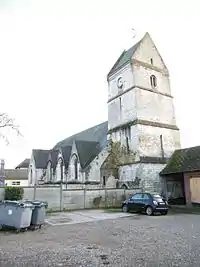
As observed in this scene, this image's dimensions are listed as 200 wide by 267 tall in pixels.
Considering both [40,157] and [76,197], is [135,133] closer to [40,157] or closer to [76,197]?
[76,197]

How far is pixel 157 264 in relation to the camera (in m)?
5.87

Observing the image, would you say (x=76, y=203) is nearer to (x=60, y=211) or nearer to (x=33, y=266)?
(x=60, y=211)

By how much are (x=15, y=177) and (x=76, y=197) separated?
4377 centimetres

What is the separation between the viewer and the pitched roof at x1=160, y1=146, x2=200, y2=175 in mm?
23750

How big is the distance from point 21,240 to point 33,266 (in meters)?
3.39

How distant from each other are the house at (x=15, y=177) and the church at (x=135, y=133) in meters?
30.4

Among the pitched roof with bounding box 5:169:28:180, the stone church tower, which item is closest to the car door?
the stone church tower

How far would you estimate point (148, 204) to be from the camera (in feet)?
59.2

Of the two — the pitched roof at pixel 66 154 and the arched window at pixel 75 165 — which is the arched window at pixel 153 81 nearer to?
the arched window at pixel 75 165

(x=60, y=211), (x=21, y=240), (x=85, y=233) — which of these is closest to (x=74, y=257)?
(x=21, y=240)

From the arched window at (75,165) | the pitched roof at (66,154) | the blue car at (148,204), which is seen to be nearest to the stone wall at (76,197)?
the blue car at (148,204)

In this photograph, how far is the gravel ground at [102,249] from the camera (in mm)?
6098

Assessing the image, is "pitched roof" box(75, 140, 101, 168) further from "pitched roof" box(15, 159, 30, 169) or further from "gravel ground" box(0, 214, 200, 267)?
"pitched roof" box(15, 159, 30, 169)

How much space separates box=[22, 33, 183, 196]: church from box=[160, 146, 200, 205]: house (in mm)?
997
